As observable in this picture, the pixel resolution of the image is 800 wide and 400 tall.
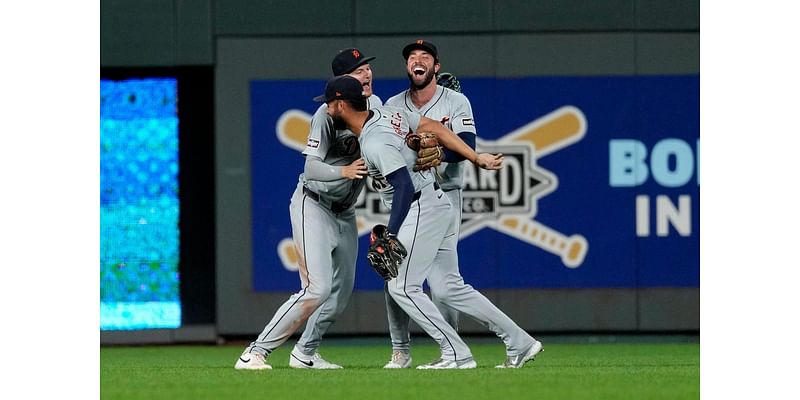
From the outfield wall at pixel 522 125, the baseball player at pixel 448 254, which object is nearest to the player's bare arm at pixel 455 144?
the baseball player at pixel 448 254

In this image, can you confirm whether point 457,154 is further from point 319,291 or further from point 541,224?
point 541,224

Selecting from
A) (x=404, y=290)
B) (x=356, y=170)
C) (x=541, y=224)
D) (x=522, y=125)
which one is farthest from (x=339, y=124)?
(x=541, y=224)

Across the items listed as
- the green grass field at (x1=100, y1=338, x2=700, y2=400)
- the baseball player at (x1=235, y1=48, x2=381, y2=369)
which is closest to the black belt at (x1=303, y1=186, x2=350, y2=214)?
the baseball player at (x1=235, y1=48, x2=381, y2=369)

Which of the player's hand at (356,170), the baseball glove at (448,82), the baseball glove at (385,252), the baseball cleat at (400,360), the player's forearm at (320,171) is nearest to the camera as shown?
the baseball glove at (385,252)

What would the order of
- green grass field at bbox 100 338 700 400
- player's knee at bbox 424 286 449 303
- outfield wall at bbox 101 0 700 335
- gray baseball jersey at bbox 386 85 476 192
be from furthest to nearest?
outfield wall at bbox 101 0 700 335 → gray baseball jersey at bbox 386 85 476 192 → player's knee at bbox 424 286 449 303 → green grass field at bbox 100 338 700 400

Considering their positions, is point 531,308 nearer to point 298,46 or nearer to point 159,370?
point 298,46

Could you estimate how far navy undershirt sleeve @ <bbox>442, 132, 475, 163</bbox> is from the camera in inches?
324

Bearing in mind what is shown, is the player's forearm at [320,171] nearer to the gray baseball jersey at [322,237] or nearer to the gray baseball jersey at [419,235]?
the gray baseball jersey at [322,237]

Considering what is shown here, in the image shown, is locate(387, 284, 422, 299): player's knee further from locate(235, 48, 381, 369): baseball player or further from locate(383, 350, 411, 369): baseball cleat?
locate(383, 350, 411, 369): baseball cleat

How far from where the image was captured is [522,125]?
41.3 ft

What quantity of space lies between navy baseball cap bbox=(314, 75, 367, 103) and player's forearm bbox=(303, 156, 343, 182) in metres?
0.45

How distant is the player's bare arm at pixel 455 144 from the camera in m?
8.07

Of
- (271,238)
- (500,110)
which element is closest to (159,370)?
(271,238)

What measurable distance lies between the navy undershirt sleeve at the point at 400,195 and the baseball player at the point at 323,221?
19.5 inches
